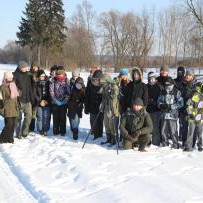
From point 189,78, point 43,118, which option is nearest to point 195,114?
point 189,78

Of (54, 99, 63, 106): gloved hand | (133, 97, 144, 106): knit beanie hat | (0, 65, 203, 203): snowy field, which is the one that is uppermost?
(133, 97, 144, 106): knit beanie hat

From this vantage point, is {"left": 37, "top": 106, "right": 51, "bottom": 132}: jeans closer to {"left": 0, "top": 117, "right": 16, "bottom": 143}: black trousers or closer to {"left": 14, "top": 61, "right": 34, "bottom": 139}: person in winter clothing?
{"left": 14, "top": 61, "right": 34, "bottom": 139}: person in winter clothing

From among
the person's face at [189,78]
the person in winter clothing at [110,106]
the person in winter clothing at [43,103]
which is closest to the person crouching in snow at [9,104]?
the person in winter clothing at [43,103]

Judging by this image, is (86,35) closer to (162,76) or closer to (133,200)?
(162,76)

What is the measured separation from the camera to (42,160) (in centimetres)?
824

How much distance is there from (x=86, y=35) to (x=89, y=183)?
54372 millimetres

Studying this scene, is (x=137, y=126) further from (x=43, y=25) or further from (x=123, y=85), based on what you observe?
(x=43, y=25)

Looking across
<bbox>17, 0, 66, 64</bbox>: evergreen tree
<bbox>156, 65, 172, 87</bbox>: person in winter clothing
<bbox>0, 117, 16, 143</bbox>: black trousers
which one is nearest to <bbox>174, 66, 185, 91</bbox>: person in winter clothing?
<bbox>156, 65, 172, 87</bbox>: person in winter clothing

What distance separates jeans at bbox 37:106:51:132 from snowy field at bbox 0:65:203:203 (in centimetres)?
99

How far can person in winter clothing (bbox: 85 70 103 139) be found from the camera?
9883 mm

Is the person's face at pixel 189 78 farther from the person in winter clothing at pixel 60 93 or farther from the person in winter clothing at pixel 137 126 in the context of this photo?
the person in winter clothing at pixel 60 93

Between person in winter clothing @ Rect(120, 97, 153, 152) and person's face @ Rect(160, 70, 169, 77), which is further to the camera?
person's face @ Rect(160, 70, 169, 77)

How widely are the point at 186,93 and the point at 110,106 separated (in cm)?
167

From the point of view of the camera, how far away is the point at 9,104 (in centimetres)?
977
